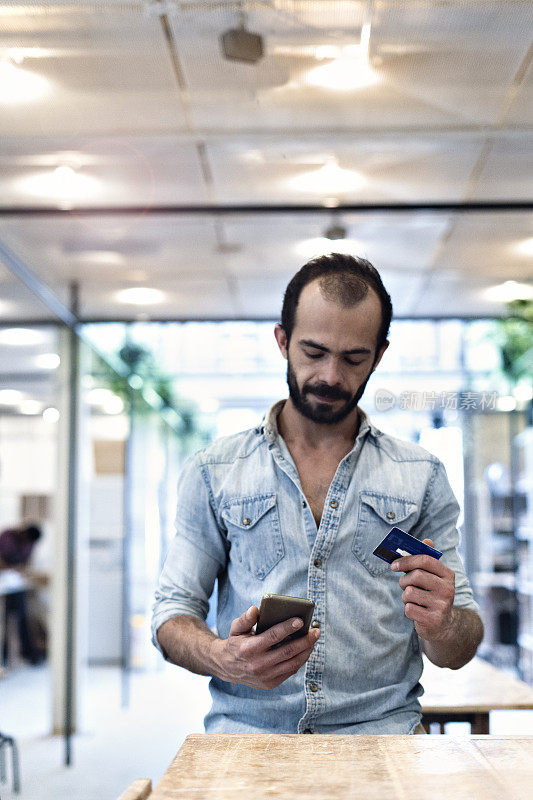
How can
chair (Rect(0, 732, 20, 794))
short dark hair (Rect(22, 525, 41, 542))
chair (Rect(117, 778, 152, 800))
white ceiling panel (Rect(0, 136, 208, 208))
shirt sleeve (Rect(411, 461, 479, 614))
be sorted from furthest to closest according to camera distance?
short dark hair (Rect(22, 525, 41, 542)) → chair (Rect(0, 732, 20, 794)) → white ceiling panel (Rect(0, 136, 208, 208)) → shirt sleeve (Rect(411, 461, 479, 614)) → chair (Rect(117, 778, 152, 800))

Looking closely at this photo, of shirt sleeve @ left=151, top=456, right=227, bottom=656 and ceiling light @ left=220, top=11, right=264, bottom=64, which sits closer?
shirt sleeve @ left=151, top=456, right=227, bottom=656

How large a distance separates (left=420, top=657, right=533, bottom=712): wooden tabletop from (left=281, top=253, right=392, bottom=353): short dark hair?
1182 mm

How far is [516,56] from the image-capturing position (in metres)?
2.81

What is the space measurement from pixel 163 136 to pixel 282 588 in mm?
2264

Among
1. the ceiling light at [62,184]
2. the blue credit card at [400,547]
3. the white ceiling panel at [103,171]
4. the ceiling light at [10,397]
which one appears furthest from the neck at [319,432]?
the ceiling light at [10,397]

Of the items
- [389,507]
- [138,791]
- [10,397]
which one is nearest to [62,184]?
[389,507]

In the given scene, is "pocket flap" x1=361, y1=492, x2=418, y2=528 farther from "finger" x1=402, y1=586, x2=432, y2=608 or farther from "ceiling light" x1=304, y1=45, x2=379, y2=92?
"ceiling light" x1=304, y1=45, x2=379, y2=92

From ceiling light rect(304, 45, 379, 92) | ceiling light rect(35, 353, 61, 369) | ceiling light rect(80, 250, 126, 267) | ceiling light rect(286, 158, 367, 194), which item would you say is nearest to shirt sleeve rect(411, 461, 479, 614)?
ceiling light rect(304, 45, 379, 92)

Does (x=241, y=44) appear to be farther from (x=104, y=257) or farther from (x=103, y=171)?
(x=104, y=257)

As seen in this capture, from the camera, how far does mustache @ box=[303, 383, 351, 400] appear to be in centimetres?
153

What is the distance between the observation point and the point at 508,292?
440 cm

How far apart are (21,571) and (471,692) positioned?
6469 mm

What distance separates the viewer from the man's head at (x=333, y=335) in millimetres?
1532

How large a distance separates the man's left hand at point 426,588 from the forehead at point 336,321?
40cm
